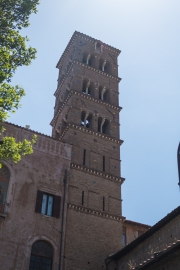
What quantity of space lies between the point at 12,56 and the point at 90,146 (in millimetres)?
14481

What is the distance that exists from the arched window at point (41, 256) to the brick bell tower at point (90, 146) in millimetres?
889

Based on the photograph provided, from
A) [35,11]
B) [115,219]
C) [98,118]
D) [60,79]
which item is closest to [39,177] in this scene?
[115,219]

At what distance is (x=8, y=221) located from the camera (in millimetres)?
20594

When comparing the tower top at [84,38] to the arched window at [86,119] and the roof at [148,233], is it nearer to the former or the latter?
the arched window at [86,119]

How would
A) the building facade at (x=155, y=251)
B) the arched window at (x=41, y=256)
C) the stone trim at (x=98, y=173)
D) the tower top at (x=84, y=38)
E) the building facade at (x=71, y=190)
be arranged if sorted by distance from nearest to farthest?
the building facade at (x=155, y=251) < the arched window at (x=41, y=256) < the building facade at (x=71, y=190) < the stone trim at (x=98, y=173) < the tower top at (x=84, y=38)

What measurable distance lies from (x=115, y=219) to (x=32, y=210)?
571 centimetres

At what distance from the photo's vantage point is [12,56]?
43.9 feet

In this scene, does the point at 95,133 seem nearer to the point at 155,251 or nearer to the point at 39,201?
the point at 39,201

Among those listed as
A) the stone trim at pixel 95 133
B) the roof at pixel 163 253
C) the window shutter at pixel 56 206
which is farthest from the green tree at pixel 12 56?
the stone trim at pixel 95 133

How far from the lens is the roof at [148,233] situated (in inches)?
751

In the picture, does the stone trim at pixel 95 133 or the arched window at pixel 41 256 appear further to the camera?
the stone trim at pixel 95 133

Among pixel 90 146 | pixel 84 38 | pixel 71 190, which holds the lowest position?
pixel 71 190

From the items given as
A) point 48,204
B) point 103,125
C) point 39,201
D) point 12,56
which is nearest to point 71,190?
point 48,204

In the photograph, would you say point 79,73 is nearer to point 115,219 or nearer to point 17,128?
point 17,128
